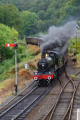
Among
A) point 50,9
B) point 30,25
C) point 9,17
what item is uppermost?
point 50,9

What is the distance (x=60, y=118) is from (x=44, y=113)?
1518 mm

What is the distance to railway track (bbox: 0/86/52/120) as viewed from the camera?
17156 mm

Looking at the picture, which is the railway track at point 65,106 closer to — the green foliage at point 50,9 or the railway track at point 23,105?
the railway track at point 23,105

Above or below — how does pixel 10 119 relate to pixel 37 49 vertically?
below

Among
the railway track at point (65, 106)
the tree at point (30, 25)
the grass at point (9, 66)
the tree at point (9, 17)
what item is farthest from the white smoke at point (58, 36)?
the tree at point (30, 25)

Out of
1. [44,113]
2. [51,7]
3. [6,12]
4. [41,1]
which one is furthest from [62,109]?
[41,1]

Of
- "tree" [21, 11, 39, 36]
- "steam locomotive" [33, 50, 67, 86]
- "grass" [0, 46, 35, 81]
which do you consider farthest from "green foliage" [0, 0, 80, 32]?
"steam locomotive" [33, 50, 67, 86]

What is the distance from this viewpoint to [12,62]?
39.4 meters

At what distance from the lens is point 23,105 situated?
65.0ft

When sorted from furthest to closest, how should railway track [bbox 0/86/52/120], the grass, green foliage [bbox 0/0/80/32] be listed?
green foliage [bbox 0/0/80/32] < the grass < railway track [bbox 0/86/52/120]

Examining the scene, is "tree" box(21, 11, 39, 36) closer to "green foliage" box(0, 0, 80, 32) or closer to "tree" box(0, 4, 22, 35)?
"green foliage" box(0, 0, 80, 32)

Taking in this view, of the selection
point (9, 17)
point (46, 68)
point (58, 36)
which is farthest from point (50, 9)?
point (46, 68)

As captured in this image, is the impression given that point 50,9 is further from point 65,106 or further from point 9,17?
point 65,106

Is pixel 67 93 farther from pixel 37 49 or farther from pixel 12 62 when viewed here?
pixel 37 49
